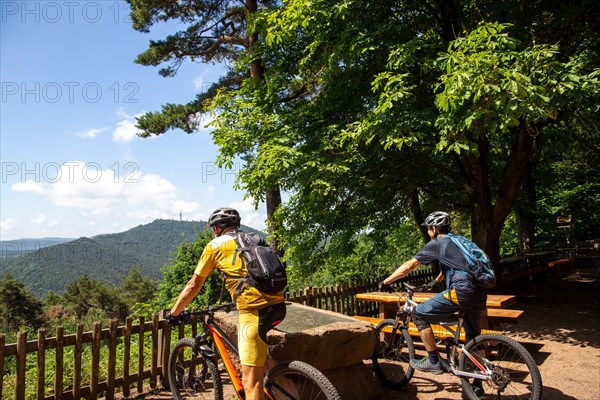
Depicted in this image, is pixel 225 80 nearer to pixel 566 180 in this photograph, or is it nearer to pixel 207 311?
pixel 207 311

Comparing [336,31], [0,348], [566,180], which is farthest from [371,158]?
[566,180]

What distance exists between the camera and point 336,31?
8602mm

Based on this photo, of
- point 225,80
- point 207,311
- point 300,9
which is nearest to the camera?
point 207,311

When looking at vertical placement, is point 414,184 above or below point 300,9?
below

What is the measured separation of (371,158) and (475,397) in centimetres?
553

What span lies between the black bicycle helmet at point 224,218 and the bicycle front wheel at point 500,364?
276 centimetres

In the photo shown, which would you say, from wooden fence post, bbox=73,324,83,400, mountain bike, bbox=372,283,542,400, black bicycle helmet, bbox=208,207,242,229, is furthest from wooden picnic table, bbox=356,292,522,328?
wooden fence post, bbox=73,324,83,400

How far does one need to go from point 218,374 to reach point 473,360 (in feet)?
8.47

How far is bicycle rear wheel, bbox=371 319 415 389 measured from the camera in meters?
5.32

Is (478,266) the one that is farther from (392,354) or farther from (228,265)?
(228,265)

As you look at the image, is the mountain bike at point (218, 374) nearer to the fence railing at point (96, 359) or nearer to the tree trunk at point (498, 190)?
the fence railing at point (96, 359)

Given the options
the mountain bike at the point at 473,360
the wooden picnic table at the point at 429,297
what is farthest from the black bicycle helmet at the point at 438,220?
the wooden picnic table at the point at 429,297

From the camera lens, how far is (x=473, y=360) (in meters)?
4.32

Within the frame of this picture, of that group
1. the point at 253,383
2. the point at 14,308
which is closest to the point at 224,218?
the point at 253,383
